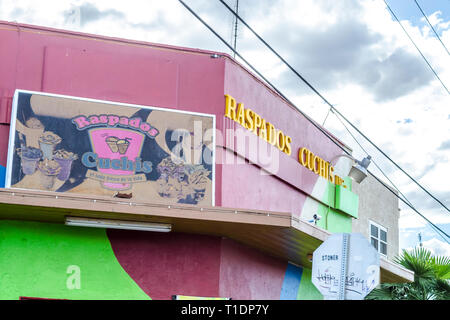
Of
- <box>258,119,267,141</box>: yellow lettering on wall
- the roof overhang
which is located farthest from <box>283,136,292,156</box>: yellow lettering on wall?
the roof overhang

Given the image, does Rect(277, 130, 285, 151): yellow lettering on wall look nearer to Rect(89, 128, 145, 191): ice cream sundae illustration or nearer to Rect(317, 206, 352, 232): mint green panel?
Rect(317, 206, 352, 232): mint green panel

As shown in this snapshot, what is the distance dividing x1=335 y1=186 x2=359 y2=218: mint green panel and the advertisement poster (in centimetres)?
577

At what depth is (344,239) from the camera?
305 inches

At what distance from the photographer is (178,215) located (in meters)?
12.7

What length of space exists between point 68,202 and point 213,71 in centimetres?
461

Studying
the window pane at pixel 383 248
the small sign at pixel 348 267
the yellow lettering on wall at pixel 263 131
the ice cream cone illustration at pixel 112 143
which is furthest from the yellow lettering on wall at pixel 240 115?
the window pane at pixel 383 248

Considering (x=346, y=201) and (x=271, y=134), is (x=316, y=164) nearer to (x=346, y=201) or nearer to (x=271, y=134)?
(x=346, y=201)

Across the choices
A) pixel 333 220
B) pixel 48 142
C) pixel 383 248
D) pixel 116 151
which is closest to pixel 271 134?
pixel 333 220

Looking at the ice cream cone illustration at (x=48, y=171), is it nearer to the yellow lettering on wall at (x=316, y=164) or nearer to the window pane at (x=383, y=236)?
the yellow lettering on wall at (x=316, y=164)

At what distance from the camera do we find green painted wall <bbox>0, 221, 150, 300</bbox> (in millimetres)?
12961

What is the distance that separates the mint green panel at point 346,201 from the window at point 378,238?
453cm

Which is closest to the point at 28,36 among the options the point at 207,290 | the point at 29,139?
the point at 29,139

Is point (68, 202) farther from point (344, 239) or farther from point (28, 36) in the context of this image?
point (344, 239)

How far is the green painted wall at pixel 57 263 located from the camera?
13.0m
